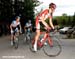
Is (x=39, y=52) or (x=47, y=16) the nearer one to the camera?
(x=47, y=16)

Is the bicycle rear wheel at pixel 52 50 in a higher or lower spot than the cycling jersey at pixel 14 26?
lower

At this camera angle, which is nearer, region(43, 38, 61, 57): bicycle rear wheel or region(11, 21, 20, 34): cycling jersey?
region(43, 38, 61, 57): bicycle rear wheel

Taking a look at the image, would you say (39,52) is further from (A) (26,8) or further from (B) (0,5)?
(A) (26,8)

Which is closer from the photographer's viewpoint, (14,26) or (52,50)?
(52,50)

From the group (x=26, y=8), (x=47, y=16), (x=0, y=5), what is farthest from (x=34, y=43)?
(x=26, y=8)

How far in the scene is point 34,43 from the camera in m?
14.0

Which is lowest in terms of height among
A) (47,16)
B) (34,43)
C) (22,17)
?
(22,17)

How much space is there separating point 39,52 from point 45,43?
1.82m

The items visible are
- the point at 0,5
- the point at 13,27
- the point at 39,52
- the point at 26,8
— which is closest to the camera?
the point at 39,52

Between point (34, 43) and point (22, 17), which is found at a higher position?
point (34, 43)

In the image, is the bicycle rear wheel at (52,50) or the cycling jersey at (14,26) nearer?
the bicycle rear wheel at (52,50)

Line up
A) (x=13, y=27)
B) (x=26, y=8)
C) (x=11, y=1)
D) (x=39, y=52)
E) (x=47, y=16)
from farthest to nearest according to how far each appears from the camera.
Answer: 1. (x=26, y=8)
2. (x=11, y=1)
3. (x=13, y=27)
4. (x=39, y=52)
5. (x=47, y=16)

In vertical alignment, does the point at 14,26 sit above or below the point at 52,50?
above

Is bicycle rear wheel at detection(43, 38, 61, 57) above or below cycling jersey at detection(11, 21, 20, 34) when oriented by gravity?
below
